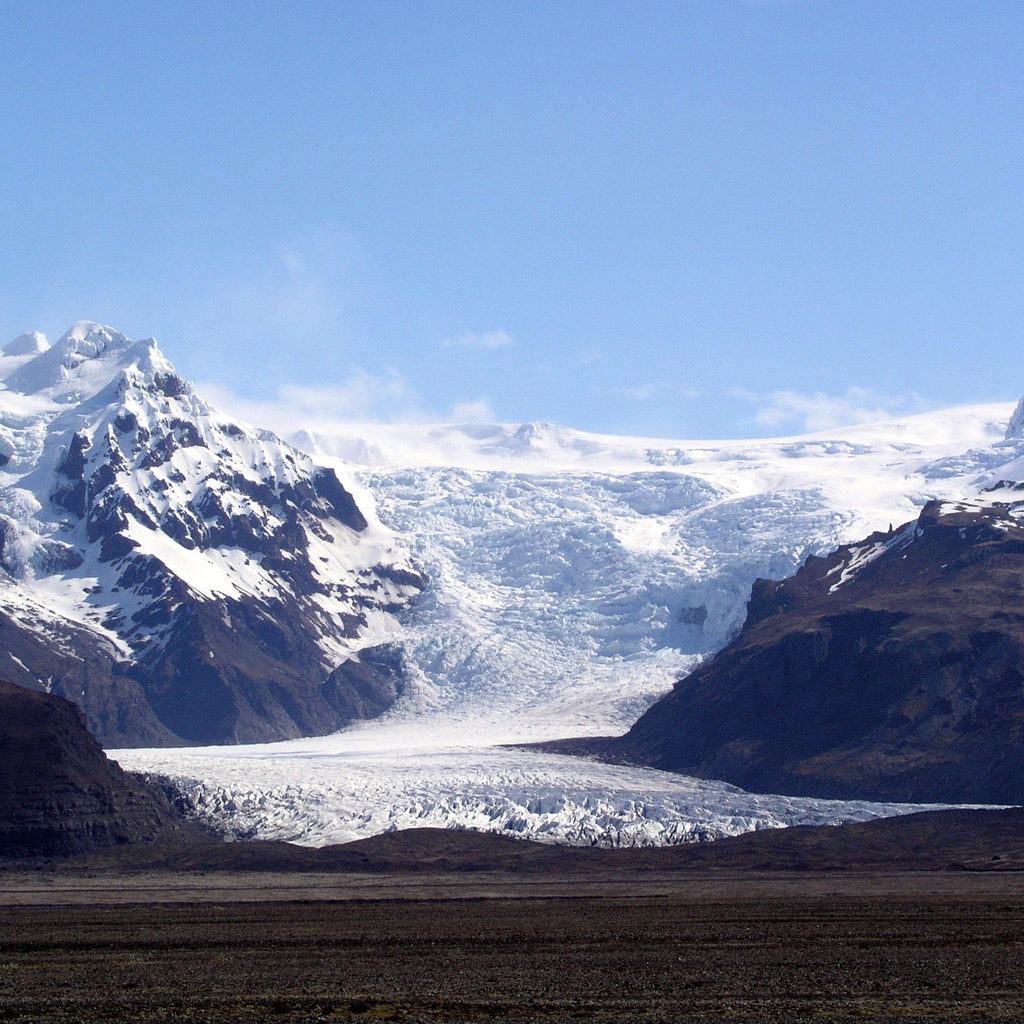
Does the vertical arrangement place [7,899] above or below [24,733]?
below

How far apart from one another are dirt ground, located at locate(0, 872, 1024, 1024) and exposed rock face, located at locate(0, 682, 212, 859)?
30.3m

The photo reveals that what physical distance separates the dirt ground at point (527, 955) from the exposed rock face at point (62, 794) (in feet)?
99.5

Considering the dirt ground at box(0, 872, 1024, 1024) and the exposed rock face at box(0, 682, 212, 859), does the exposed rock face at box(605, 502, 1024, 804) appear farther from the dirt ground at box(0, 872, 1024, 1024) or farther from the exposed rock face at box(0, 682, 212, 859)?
the exposed rock face at box(0, 682, 212, 859)

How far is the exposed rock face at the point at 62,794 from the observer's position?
144875 mm

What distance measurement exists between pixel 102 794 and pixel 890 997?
11230cm

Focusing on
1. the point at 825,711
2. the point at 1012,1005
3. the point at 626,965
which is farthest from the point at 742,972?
the point at 825,711

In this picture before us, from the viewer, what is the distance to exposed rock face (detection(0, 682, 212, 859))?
475ft

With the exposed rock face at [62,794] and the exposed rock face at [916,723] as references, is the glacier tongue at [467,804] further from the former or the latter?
the exposed rock face at [916,723]

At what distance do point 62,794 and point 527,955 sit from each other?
91001 mm

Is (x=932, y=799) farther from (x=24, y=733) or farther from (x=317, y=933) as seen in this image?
(x=317, y=933)

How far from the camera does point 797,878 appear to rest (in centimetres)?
12500

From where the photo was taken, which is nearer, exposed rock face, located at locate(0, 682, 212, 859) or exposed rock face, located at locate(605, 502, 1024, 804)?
exposed rock face, located at locate(0, 682, 212, 859)

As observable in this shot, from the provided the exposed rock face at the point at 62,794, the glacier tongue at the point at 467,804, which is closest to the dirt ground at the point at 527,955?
the exposed rock face at the point at 62,794

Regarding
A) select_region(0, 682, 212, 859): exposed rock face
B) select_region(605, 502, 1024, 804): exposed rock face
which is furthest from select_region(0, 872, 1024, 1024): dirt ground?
select_region(605, 502, 1024, 804): exposed rock face
